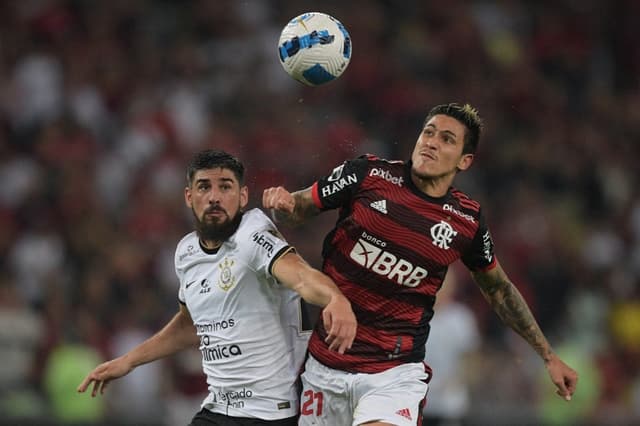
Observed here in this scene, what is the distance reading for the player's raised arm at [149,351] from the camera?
6.12 metres

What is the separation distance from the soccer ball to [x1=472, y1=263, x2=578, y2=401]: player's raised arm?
1.33 m

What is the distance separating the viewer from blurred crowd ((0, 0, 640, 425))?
1041 cm

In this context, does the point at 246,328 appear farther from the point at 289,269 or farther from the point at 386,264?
the point at 386,264

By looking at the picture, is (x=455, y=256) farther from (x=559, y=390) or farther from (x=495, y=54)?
(x=495, y=54)

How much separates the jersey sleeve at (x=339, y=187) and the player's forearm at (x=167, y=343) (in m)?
1.07

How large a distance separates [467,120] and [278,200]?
114cm

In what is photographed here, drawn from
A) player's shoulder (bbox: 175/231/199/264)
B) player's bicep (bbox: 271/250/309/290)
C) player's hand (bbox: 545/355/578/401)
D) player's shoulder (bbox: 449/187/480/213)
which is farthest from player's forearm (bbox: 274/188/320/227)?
player's hand (bbox: 545/355/578/401)

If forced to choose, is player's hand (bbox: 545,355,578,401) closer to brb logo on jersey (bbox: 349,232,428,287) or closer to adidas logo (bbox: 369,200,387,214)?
brb logo on jersey (bbox: 349,232,428,287)

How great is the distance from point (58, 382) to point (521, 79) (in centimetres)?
717

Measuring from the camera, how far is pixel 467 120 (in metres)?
5.86

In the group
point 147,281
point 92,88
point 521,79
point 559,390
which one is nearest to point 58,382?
point 147,281

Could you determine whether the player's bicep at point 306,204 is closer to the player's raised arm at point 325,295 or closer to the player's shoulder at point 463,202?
the player's raised arm at point 325,295

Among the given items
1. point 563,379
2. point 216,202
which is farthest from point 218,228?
point 563,379

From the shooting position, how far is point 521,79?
1430 cm
